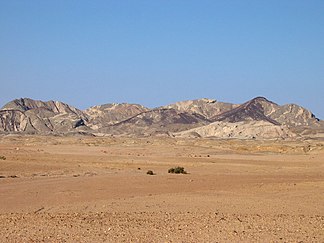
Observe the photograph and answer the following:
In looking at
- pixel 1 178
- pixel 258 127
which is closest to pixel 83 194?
pixel 1 178

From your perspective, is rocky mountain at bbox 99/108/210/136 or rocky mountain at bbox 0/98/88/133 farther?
rocky mountain at bbox 0/98/88/133

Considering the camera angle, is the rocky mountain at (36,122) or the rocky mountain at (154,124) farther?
the rocky mountain at (36,122)

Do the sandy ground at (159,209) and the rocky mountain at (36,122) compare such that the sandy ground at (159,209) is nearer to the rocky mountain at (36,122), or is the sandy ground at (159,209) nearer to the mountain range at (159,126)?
the mountain range at (159,126)

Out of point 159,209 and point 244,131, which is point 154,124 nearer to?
point 244,131

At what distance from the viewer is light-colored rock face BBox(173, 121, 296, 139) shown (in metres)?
136

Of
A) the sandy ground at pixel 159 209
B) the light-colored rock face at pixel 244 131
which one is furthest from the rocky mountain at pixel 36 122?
the sandy ground at pixel 159 209

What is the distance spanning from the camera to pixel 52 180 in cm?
3072

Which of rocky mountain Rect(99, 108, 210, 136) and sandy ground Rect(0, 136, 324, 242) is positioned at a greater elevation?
rocky mountain Rect(99, 108, 210, 136)

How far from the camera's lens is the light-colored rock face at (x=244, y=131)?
136m

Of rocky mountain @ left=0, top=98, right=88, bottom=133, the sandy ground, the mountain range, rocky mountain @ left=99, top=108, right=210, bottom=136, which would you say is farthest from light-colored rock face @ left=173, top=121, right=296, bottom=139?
the sandy ground

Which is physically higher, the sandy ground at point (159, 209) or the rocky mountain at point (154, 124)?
the rocky mountain at point (154, 124)

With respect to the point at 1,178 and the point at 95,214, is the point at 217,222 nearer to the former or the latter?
the point at 95,214

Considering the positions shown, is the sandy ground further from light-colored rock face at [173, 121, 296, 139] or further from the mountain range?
the mountain range

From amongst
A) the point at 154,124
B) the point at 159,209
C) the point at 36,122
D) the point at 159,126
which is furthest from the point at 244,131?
the point at 159,209
